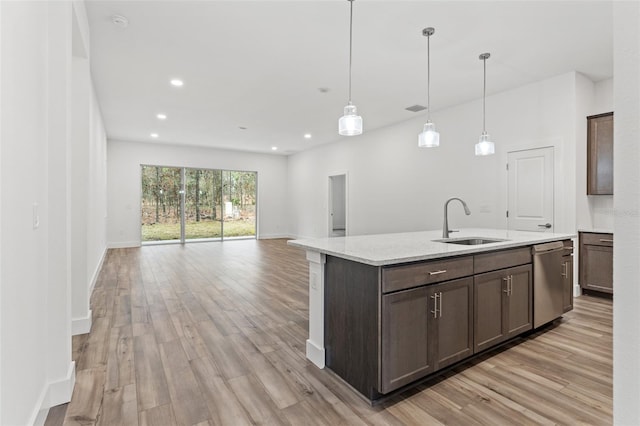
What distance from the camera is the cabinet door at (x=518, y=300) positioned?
2.68m

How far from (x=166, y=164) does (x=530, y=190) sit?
28.5 ft

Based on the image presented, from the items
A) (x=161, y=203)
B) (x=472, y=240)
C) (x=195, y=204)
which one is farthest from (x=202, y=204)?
(x=472, y=240)

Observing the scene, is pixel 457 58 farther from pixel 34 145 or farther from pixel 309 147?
pixel 309 147

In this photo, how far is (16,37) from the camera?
1.37 meters

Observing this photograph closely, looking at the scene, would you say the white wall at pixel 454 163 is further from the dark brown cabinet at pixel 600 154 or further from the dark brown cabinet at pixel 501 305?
the dark brown cabinet at pixel 501 305

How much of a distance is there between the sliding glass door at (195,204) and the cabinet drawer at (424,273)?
8.61 meters

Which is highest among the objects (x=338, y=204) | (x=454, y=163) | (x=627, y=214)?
(x=454, y=163)

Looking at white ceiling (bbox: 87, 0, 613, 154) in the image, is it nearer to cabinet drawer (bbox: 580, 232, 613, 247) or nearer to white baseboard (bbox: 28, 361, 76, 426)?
cabinet drawer (bbox: 580, 232, 613, 247)

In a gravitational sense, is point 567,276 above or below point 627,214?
below

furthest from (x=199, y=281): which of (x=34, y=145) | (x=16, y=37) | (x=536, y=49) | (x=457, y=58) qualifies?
(x=536, y=49)

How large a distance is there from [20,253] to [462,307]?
2514 mm

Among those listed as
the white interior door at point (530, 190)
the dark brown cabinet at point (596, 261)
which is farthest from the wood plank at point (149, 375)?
the dark brown cabinet at point (596, 261)

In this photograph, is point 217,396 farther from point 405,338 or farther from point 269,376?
point 405,338

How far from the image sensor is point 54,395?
1.92 meters
